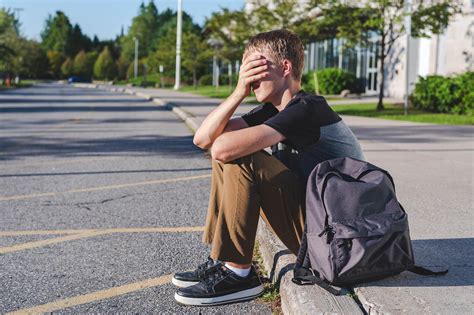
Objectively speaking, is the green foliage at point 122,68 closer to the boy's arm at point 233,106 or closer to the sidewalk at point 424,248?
the sidewalk at point 424,248

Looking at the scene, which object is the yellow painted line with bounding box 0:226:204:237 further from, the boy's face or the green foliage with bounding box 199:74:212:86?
the green foliage with bounding box 199:74:212:86

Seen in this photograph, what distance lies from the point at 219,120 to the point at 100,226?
202 cm

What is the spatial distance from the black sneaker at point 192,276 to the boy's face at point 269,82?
92 centimetres

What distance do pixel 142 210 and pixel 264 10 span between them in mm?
21645

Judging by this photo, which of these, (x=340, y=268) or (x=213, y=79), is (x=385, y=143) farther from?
(x=213, y=79)

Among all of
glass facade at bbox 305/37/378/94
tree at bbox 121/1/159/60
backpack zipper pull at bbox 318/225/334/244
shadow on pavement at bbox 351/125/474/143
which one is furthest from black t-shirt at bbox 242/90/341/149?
tree at bbox 121/1/159/60

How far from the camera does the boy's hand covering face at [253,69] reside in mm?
3469

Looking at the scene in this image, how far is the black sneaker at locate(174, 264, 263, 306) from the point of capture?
3.40 meters

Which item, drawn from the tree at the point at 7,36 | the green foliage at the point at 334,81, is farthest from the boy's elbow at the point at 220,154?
the tree at the point at 7,36

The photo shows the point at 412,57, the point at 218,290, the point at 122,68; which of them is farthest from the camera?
the point at 122,68

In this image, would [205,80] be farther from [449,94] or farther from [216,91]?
[449,94]

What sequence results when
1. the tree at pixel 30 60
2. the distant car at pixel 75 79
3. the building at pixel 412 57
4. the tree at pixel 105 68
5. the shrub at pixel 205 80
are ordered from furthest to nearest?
the tree at pixel 105 68 → the distant car at pixel 75 79 → the tree at pixel 30 60 → the shrub at pixel 205 80 → the building at pixel 412 57

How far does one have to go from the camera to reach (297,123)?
340 cm

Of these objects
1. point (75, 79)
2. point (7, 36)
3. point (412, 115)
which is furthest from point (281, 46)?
point (75, 79)
